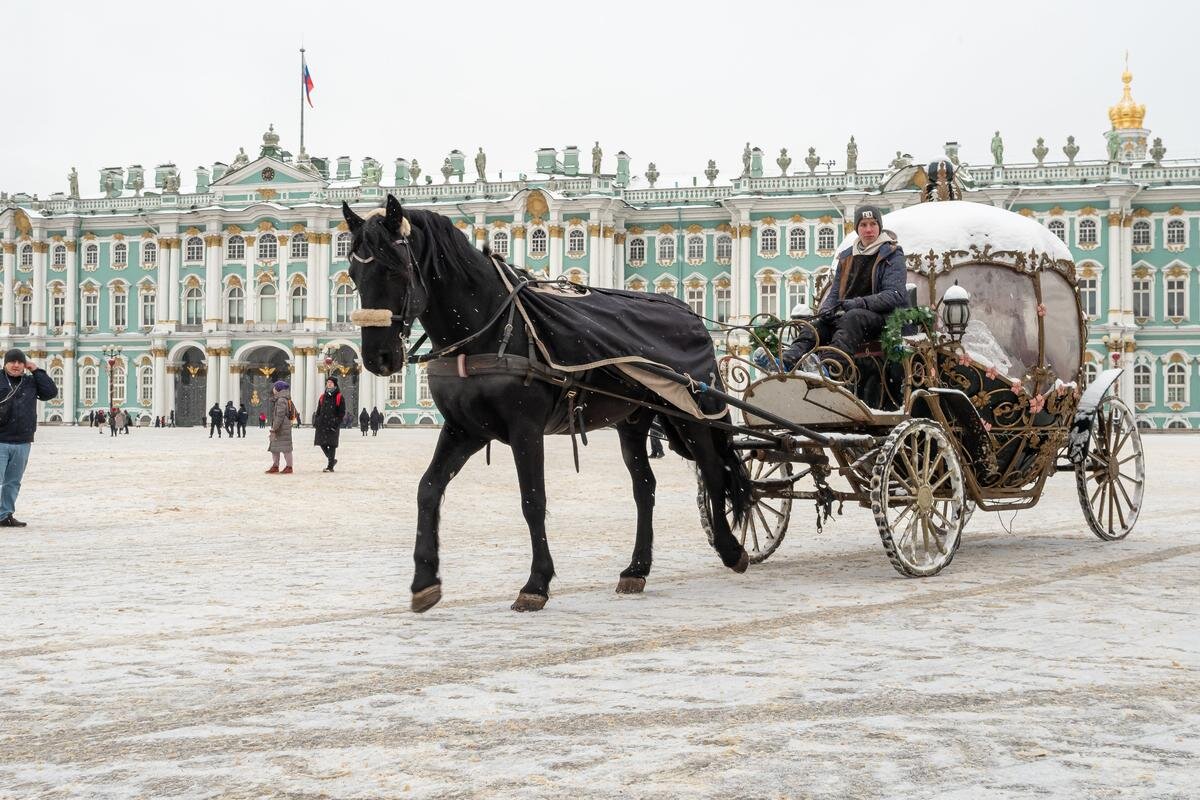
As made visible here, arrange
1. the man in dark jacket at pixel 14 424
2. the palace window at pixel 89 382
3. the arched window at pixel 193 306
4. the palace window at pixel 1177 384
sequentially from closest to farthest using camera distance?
the man in dark jacket at pixel 14 424, the palace window at pixel 1177 384, the arched window at pixel 193 306, the palace window at pixel 89 382

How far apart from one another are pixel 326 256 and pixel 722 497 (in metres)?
52.5

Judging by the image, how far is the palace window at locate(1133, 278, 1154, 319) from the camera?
52.9 m

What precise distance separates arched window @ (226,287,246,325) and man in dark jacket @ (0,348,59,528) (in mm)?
48238

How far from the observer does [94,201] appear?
61438 millimetres

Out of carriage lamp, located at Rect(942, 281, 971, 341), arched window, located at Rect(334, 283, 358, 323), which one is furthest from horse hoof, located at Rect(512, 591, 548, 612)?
arched window, located at Rect(334, 283, 358, 323)

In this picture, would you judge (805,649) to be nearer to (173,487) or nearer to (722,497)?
(722,497)

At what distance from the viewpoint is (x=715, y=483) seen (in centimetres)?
746

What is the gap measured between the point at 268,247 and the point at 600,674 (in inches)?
2210

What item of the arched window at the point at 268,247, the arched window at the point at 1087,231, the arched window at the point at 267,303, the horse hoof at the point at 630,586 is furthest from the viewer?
the arched window at the point at 267,303

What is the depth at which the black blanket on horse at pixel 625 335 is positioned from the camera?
6.53 m

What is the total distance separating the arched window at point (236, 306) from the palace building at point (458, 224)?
0.20 ft

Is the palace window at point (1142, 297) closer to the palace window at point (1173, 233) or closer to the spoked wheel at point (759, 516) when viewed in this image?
the palace window at point (1173, 233)

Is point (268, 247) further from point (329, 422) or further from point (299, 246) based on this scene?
point (329, 422)

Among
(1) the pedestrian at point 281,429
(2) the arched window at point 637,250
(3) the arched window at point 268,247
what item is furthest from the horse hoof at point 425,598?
(3) the arched window at point 268,247
